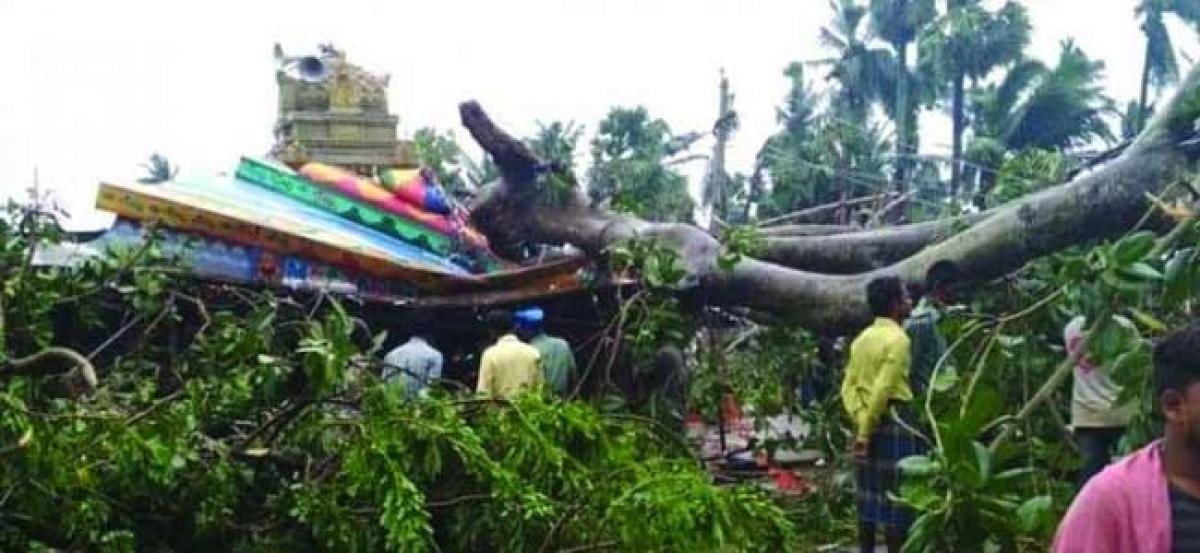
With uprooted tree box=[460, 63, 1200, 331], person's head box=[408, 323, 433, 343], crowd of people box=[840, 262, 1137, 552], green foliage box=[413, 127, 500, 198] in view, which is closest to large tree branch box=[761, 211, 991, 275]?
uprooted tree box=[460, 63, 1200, 331]

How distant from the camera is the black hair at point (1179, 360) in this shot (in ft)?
7.62

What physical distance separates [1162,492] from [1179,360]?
0.22 m

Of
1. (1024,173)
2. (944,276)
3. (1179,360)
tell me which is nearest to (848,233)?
(1024,173)

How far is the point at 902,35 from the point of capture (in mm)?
37656

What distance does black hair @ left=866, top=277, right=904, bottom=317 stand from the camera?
615 cm

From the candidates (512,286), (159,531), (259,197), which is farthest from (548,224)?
(159,531)

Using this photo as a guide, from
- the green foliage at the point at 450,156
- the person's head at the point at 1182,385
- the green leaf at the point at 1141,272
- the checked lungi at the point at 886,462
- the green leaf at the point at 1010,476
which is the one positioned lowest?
the checked lungi at the point at 886,462

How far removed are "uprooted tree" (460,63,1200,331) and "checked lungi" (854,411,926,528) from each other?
32.6 inches

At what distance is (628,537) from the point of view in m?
4.57

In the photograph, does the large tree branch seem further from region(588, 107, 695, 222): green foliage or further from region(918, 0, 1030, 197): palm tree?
region(918, 0, 1030, 197): palm tree

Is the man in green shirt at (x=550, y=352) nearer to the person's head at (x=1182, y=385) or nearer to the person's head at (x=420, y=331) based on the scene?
the person's head at (x=420, y=331)

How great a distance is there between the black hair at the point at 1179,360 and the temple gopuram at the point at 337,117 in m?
10.7

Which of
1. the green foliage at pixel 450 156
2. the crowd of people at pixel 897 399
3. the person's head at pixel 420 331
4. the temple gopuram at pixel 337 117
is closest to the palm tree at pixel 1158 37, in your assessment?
the green foliage at pixel 450 156

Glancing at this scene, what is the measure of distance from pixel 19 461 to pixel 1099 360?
322cm
